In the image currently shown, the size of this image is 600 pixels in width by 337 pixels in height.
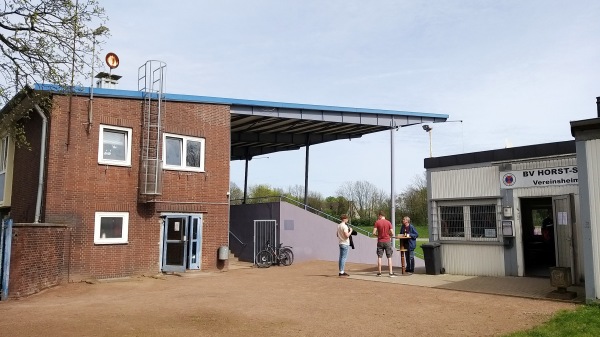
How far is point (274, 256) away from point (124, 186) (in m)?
6.61

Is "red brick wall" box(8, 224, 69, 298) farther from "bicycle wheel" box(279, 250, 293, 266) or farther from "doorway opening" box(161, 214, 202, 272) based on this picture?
"bicycle wheel" box(279, 250, 293, 266)

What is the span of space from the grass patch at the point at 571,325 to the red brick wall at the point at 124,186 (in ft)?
39.0

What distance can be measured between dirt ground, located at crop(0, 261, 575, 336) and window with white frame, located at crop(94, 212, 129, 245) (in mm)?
2057

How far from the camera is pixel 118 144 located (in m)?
16.4

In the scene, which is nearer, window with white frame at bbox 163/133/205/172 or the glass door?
the glass door

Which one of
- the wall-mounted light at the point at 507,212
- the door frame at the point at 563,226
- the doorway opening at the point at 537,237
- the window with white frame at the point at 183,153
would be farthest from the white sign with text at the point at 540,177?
the window with white frame at the point at 183,153

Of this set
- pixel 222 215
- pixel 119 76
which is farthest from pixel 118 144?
pixel 222 215

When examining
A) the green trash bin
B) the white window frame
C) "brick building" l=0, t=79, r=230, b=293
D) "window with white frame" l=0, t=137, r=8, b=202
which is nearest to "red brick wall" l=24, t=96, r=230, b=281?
"brick building" l=0, t=79, r=230, b=293

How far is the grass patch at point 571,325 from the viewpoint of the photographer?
7.29 m

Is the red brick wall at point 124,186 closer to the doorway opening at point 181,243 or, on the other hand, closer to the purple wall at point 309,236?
the doorway opening at point 181,243

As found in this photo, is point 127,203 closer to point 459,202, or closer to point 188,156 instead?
point 188,156

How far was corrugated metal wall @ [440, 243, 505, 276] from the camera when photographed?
14.0 metres

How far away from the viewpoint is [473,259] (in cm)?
1451

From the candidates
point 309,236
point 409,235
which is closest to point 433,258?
point 409,235
